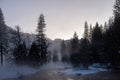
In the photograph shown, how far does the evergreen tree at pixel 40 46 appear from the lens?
5088 cm

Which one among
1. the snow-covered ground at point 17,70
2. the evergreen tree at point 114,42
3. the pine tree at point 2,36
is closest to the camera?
the evergreen tree at point 114,42

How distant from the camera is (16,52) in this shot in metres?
→ 50.8

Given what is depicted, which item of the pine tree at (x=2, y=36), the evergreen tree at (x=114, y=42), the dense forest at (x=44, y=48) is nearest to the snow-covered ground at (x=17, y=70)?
the dense forest at (x=44, y=48)

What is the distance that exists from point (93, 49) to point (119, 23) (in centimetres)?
2301

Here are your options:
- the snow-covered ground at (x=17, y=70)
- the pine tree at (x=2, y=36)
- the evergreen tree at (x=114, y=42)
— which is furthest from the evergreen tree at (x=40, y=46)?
the evergreen tree at (x=114, y=42)

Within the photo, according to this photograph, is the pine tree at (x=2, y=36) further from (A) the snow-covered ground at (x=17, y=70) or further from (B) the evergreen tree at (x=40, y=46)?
(B) the evergreen tree at (x=40, y=46)

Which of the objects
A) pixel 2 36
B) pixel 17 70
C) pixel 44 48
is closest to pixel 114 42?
pixel 44 48

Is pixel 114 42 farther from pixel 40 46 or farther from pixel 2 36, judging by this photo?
pixel 2 36

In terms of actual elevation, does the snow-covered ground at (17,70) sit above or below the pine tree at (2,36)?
below

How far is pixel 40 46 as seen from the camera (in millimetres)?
51281

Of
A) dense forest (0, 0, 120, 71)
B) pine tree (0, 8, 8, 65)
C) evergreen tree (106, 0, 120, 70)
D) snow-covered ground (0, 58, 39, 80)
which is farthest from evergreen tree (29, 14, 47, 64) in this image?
evergreen tree (106, 0, 120, 70)

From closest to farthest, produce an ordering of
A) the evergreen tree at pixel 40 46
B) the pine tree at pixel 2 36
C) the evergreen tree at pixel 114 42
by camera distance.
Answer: the evergreen tree at pixel 114 42, the pine tree at pixel 2 36, the evergreen tree at pixel 40 46

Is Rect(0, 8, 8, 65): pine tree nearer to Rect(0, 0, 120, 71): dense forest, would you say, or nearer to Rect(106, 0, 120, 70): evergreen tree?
Rect(0, 0, 120, 71): dense forest

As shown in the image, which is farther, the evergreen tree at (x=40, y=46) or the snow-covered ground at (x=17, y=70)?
the evergreen tree at (x=40, y=46)
